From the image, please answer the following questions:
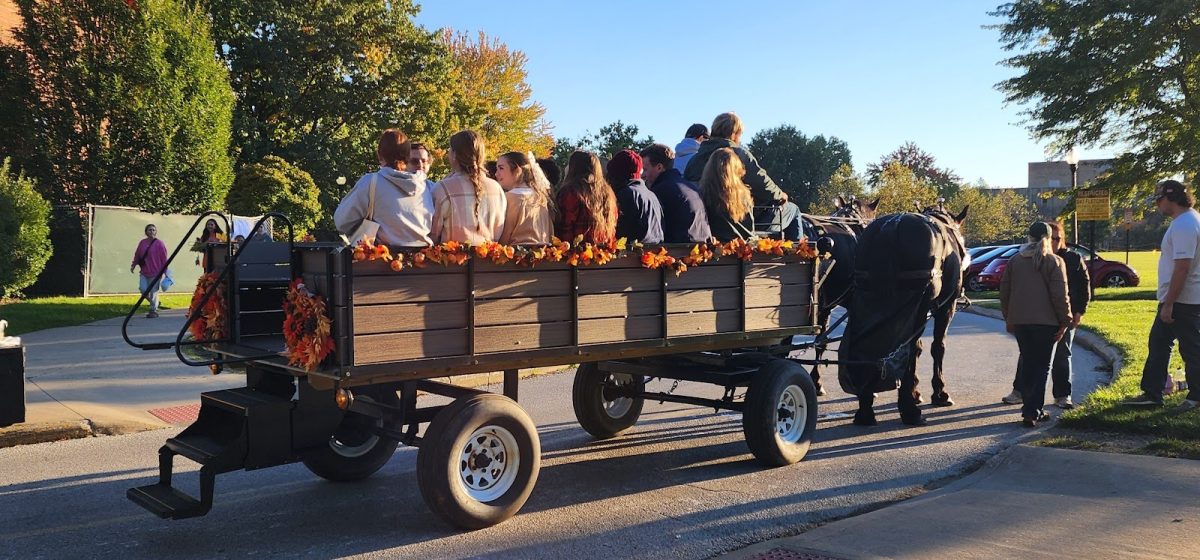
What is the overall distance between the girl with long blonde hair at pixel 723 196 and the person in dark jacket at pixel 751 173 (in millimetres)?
588

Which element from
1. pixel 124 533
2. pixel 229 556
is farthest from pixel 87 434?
pixel 229 556

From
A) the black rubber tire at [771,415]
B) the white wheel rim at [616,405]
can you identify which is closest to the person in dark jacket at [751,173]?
the black rubber tire at [771,415]

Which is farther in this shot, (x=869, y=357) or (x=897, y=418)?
(x=897, y=418)

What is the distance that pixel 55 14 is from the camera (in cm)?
2098

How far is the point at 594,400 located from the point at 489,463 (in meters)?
2.41

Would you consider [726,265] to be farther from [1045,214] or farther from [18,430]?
[1045,214]

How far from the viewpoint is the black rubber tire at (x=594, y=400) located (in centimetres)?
737

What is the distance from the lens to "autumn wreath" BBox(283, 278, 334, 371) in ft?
14.7

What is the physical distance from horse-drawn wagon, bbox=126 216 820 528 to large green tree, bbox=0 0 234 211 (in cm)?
1821

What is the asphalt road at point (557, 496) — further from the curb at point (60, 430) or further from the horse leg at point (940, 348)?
the horse leg at point (940, 348)

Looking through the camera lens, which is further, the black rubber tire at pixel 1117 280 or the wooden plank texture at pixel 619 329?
the black rubber tire at pixel 1117 280

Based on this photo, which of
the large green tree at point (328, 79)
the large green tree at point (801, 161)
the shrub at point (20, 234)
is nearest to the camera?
the shrub at point (20, 234)

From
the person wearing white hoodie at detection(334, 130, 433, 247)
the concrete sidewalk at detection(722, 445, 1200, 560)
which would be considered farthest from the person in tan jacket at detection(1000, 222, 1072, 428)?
the person wearing white hoodie at detection(334, 130, 433, 247)

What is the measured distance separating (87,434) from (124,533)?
316cm
